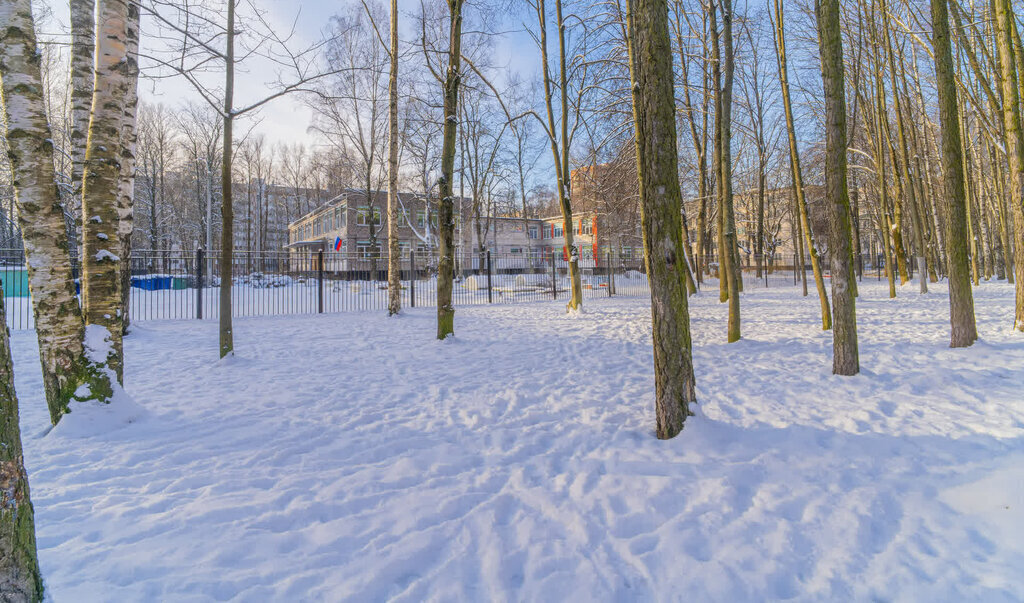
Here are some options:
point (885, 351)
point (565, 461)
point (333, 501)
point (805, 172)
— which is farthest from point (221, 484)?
point (805, 172)

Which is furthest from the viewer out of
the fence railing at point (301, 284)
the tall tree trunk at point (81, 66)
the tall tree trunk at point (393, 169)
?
the fence railing at point (301, 284)

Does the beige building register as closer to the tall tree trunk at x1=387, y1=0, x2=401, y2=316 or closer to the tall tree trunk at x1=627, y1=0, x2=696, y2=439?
the tall tree trunk at x1=387, y1=0, x2=401, y2=316

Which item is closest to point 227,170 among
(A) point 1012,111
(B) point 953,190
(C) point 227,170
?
(C) point 227,170

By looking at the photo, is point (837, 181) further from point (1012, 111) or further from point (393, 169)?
point (393, 169)

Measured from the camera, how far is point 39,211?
3.31 meters

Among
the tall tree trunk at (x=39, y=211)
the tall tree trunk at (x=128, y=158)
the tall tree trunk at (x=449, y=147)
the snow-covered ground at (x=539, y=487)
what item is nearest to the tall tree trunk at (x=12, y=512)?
the snow-covered ground at (x=539, y=487)

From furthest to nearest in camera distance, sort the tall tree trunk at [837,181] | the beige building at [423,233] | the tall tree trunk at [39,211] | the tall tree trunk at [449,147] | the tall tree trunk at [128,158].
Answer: the beige building at [423,233], the tall tree trunk at [449,147], the tall tree trunk at [128,158], the tall tree trunk at [837,181], the tall tree trunk at [39,211]

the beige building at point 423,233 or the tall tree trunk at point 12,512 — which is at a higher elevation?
the beige building at point 423,233

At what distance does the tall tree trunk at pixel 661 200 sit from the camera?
3389mm

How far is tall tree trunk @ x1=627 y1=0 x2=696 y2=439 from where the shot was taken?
339 centimetres

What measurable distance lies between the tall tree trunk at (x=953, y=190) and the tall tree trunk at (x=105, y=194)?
31.2 feet

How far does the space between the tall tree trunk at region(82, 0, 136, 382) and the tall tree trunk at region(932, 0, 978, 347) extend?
9.50m

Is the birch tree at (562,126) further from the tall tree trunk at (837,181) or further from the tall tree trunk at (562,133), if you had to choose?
the tall tree trunk at (837,181)

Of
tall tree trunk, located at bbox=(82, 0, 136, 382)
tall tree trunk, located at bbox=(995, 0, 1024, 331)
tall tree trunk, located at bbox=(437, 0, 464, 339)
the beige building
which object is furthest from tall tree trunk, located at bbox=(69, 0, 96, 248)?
the beige building
